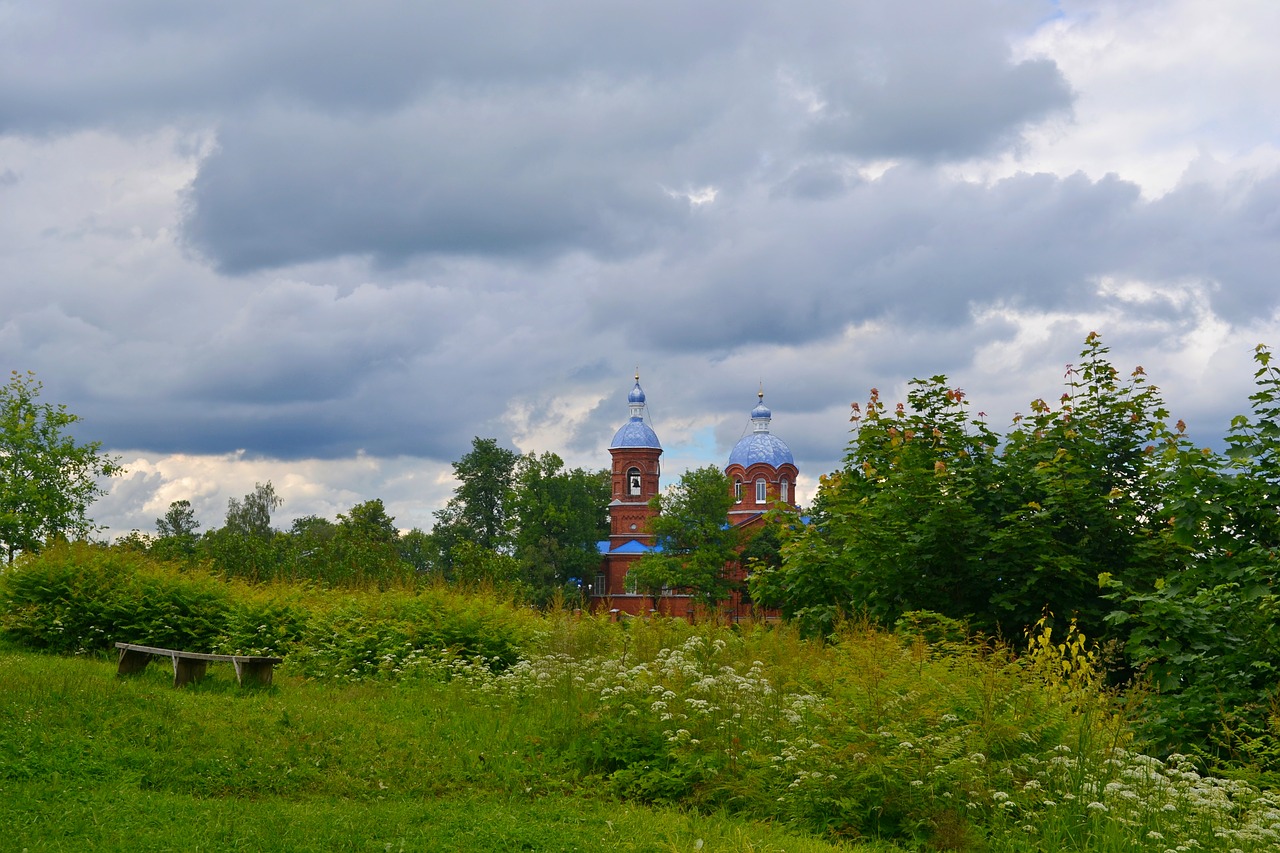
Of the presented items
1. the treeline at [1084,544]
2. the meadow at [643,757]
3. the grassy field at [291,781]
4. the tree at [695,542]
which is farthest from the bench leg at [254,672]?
the tree at [695,542]

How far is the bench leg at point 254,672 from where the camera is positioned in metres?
11.2

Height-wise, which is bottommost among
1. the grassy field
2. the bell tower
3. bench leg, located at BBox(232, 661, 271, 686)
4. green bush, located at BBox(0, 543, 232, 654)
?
the grassy field

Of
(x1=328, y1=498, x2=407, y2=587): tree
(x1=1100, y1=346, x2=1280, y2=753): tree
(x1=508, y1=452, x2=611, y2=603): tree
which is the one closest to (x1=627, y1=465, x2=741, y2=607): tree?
(x1=508, y1=452, x2=611, y2=603): tree

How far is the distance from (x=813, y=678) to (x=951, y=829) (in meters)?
2.33

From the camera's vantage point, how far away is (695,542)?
54.5 meters

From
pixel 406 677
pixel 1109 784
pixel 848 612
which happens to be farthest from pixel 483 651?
pixel 1109 784

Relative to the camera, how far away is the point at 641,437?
6619cm

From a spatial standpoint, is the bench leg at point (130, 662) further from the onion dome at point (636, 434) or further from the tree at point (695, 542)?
the onion dome at point (636, 434)

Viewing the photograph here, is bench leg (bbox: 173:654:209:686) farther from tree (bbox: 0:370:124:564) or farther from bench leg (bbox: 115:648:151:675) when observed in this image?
tree (bbox: 0:370:124:564)

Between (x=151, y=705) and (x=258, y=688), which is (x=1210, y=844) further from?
(x=258, y=688)

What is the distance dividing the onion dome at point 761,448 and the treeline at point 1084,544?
46822 millimetres

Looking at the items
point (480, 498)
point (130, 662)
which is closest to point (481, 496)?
point (480, 498)

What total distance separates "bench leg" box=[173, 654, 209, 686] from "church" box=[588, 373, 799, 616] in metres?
46.5

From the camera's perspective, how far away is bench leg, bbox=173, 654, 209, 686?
441 inches
